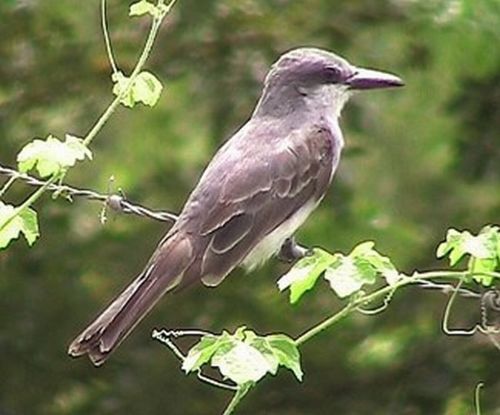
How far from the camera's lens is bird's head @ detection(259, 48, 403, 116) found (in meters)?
5.25

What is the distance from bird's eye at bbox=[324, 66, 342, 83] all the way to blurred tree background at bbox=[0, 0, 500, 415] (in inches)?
30.6

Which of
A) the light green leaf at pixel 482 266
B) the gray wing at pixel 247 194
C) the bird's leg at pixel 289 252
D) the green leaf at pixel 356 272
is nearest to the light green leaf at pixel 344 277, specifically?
the green leaf at pixel 356 272

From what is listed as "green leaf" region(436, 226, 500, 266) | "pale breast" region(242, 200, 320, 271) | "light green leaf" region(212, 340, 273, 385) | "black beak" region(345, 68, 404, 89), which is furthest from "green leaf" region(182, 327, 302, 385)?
"black beak" region(345, 68, 404, 89)

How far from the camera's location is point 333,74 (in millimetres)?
5266

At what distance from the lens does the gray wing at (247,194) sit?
4.57 metres

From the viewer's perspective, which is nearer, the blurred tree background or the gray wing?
the gray wing

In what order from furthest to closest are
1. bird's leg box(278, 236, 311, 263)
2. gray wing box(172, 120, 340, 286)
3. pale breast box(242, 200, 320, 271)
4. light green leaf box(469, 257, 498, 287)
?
bird's leg box(278, 236, 311, 263)
pale breast box(242, 200, 320, 271)
gray wing box(172, 120, 340, 286)
light green leaf box(469, 257, 498, 287)

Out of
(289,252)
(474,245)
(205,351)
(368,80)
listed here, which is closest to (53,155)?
(205,351)

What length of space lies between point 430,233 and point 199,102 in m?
0.98

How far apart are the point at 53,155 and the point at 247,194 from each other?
1526 mm

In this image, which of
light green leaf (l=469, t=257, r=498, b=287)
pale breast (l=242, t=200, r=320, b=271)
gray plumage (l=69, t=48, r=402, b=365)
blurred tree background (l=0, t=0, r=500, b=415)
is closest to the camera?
light green leaf (l=469, t=257, r=498, b=287)

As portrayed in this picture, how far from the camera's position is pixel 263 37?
628 cm

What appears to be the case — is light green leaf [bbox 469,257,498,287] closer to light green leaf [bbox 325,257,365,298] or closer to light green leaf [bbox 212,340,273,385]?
light green leaf [bbox 325,257,365,298]

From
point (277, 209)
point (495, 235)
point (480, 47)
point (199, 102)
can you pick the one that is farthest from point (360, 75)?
point (495, 235)
